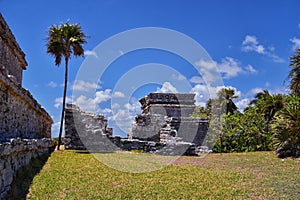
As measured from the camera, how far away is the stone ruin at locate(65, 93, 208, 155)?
16188mm

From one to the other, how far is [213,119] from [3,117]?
14601 mm

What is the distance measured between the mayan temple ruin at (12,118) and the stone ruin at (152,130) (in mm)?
3747

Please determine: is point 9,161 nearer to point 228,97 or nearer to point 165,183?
point 165,183

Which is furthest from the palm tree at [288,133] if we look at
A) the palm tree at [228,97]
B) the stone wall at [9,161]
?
the palm tree at [228,97]

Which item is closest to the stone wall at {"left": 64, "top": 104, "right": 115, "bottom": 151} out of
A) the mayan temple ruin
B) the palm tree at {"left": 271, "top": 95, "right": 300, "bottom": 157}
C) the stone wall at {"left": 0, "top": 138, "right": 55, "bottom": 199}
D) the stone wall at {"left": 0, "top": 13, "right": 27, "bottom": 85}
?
the mayan temple ruin

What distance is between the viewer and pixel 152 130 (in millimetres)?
19766

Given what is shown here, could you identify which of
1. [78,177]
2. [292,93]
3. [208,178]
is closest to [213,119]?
[292,93]

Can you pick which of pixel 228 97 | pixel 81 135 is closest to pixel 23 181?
pixel 81 135

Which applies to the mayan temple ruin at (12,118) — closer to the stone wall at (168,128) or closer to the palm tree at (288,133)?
the stone wall at (168,128)

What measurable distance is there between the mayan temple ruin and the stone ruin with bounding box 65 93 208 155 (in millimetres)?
3747

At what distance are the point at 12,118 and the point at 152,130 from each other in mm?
12182

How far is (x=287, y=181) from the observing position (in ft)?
25.2

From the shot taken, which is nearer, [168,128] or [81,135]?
[81,135]

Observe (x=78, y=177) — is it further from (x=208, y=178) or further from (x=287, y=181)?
(x=287, y=181)
